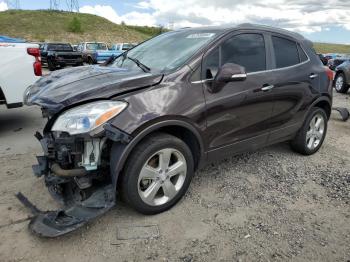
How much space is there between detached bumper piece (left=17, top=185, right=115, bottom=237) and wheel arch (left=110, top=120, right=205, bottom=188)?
0.65 ft

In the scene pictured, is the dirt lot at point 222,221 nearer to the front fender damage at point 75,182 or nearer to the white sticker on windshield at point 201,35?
the front fender damage at point 75,182

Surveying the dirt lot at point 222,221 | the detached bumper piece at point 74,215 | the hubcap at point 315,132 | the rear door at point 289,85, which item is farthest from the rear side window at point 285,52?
the detached bumper piece at point 74,215

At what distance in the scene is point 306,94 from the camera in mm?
4613

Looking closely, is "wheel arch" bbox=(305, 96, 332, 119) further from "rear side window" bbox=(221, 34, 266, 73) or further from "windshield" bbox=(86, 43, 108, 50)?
"windshield" bbox=(86, 43, 108, 50)

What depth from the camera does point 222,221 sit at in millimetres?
3297

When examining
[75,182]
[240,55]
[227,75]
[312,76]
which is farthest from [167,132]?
[312,76]

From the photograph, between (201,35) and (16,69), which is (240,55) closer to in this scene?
(201,35)

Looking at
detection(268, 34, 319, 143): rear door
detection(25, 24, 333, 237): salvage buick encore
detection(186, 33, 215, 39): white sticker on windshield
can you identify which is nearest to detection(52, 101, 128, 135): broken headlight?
detection(25, 24, 333, 237): salvage buick encore

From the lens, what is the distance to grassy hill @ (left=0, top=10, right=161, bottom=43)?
58.8 metres

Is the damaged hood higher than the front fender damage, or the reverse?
the damaged hood

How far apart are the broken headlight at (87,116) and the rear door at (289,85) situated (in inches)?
81.6

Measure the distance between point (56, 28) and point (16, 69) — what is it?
62150 mm

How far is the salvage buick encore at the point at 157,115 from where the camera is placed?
2918mm

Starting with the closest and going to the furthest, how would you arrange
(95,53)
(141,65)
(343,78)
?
(141,65) < (343,78) < (95,53)
